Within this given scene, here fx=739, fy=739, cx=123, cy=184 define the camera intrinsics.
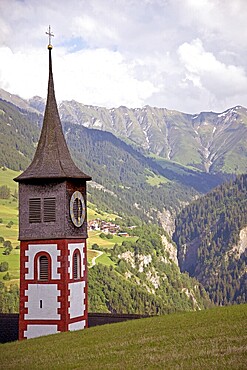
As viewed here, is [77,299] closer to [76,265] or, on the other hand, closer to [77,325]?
[77,325]

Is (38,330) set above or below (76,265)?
below

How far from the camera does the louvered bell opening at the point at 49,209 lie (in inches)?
1844

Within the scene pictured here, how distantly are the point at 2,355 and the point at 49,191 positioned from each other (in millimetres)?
13651

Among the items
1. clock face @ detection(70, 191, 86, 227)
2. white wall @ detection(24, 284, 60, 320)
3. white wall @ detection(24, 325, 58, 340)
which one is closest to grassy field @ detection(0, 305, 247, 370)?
white wall @ detection(24, 325, 58, 340)

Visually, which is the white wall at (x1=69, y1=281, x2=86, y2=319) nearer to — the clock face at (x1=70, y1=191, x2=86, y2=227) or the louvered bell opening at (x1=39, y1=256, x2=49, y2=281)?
the louvered bell opening at (x1=39, y1=256, x2=49, y2=281)

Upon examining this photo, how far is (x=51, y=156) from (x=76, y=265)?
732cm

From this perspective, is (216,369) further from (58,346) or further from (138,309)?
(138,309)

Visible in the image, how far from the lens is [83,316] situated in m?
48.2

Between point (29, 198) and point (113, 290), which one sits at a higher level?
point (29, 198)

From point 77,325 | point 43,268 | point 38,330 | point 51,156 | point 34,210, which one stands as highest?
point 51,156

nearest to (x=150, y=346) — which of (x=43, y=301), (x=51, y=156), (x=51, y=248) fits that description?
(x=43, y=301)

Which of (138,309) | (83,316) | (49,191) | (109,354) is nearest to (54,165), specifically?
(49,191)

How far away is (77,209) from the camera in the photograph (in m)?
47.9

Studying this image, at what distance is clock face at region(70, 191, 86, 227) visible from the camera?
4725cm
